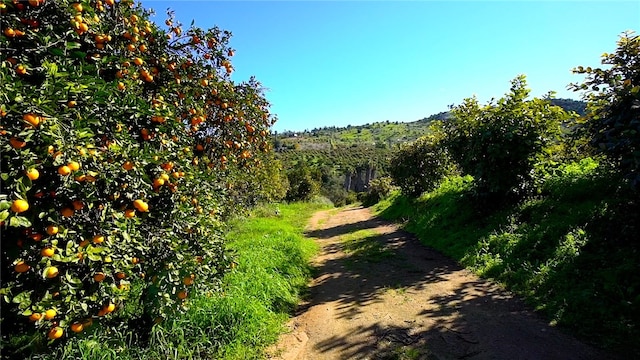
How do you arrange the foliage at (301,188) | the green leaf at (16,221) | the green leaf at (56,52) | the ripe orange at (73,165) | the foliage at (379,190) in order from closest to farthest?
the green leaf at (16,221)
the ripe orange at (73,165)
the green leaf at (56,52)
the foliage at (379,190)
the foliage at (301,188)

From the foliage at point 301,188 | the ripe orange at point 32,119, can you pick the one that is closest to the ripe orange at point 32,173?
the ripe orange at point 32,119

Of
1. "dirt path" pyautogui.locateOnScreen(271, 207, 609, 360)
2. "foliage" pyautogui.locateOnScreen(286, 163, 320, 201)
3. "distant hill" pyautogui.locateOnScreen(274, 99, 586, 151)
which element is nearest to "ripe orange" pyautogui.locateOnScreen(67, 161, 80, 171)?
"dirt path" pyautogui.locateOnScreen(271, 207, 609, 360)

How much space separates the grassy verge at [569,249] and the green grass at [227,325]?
3808 mm

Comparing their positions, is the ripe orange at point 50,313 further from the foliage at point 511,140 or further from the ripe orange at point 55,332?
the foliage at point 511,140

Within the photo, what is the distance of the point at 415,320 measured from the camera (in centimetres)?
497

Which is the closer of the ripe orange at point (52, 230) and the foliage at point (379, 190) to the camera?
the ripe orange at point (52, 230)

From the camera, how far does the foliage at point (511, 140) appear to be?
8547 millimetres

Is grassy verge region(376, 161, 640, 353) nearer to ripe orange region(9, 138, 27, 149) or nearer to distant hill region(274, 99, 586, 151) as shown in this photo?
ripe orange region(9, 138, 27, 149)

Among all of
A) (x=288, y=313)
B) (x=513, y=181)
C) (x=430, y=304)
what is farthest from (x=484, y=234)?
(x=288, y=313)

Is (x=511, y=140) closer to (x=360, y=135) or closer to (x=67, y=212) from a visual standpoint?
(x=67, y=212)

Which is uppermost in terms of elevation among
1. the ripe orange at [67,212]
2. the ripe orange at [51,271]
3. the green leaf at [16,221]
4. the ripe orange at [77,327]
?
the ripe orange at [67,212]

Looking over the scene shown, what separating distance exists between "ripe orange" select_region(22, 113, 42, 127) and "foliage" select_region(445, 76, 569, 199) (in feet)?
28.9

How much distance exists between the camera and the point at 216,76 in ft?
16.1

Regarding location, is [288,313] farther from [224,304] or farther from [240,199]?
[240,199]
